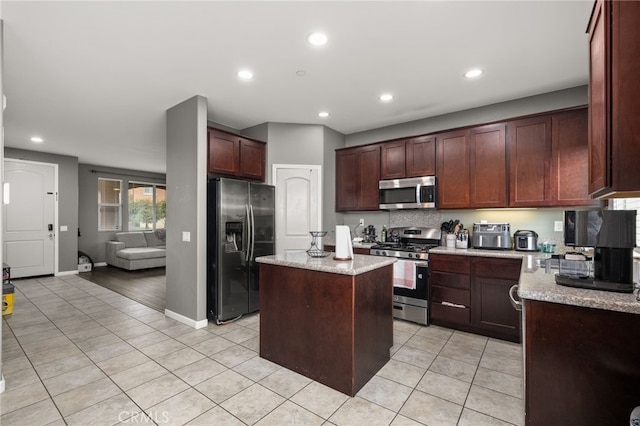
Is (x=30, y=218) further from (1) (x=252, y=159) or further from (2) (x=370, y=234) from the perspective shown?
(2) (x=370, y=234)

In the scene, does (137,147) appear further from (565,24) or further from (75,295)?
(565,24)

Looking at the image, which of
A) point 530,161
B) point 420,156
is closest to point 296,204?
point 420,156

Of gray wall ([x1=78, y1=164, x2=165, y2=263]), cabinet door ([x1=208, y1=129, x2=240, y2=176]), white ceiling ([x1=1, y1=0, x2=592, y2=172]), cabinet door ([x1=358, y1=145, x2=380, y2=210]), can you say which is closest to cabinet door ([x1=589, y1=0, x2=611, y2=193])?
white ceiling ([x1=1, y1=0, x2=592, y2=172])

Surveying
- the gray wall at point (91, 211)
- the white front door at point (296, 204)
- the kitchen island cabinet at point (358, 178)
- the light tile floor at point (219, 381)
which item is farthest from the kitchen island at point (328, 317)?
the gray wall at point (91, 211)

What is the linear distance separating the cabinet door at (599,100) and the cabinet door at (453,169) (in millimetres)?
2166

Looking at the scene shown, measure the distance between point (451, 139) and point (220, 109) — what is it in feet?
9.70

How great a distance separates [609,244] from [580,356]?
523mm

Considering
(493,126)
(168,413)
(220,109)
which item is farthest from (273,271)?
(493,126)

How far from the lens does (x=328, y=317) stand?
7.32 ft

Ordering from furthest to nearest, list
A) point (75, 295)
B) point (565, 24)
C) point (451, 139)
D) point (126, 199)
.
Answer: point (126, 199)
point (75, 295)
point (451, 139)
point (565, 24)

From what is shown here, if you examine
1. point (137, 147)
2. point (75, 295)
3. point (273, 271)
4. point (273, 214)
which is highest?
point (137, 147)

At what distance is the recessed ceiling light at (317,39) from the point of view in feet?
7.51

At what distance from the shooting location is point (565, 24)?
2164 mm

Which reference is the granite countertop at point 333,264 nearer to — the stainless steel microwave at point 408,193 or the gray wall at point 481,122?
the stainless steel microwave at point 408,193
